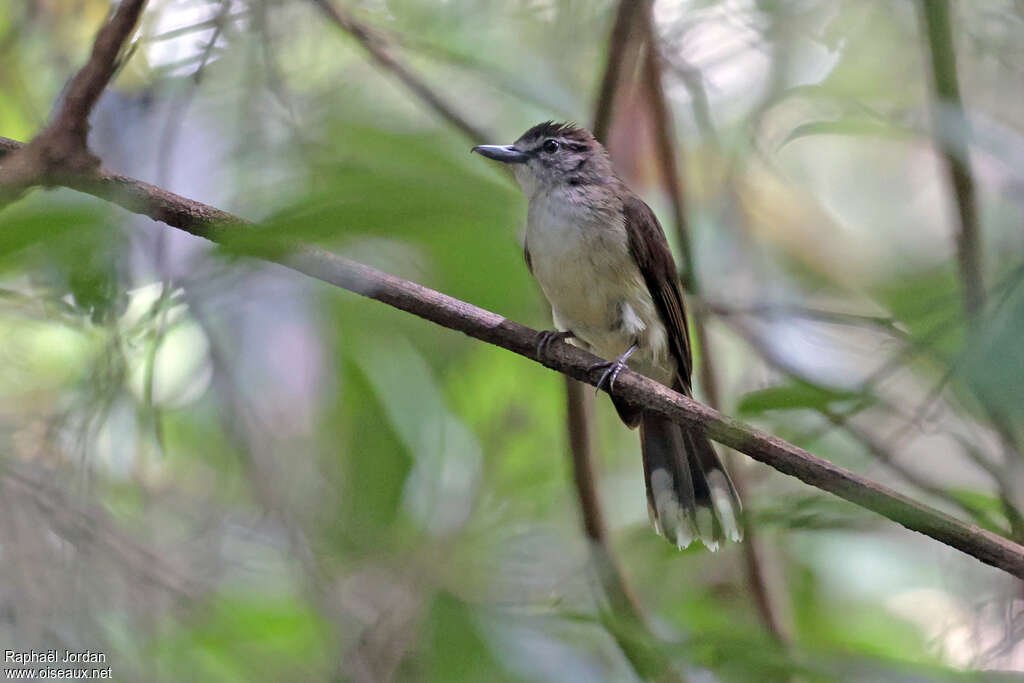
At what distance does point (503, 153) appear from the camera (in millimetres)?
3363

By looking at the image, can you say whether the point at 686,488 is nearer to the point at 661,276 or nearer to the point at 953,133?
the point at 661,276

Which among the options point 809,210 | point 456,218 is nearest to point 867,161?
point 809,210

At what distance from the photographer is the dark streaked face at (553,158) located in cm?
340

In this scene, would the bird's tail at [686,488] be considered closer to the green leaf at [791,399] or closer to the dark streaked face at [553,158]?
the dark streaked face at [553,158]

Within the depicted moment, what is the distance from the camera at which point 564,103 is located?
10.4ft

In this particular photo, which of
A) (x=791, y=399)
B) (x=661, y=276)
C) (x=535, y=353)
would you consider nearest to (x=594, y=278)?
(x=661, y=276)

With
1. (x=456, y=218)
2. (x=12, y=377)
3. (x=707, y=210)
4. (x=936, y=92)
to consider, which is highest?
(x=456, y=218)

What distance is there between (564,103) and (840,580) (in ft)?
5.83

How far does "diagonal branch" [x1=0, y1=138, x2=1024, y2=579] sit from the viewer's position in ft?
4.71

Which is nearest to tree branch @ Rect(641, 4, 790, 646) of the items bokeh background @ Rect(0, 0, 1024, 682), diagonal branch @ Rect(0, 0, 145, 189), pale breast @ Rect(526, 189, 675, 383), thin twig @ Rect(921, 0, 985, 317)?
bokeh background @ Rect(0, 0, 1024, 682)

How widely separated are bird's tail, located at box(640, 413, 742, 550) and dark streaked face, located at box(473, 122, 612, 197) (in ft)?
2.78

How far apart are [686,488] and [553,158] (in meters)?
1.20

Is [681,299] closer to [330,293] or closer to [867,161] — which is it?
[330,293]

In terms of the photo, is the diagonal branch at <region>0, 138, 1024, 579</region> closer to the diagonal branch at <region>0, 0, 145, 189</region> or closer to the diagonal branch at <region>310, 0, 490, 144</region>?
the diagonal branch at <region>0, 0, 145, 189</region>
